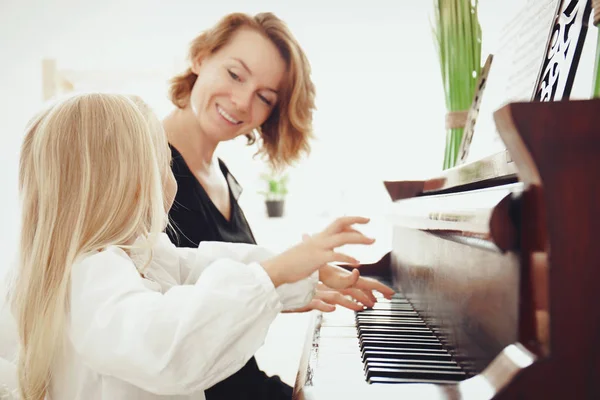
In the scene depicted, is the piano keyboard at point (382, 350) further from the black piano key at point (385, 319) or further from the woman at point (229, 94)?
the woman at point (229, 94)

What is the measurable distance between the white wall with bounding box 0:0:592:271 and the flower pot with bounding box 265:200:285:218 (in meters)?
0.52

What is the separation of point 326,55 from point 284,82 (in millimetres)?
1949

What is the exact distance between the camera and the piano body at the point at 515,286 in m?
0.48

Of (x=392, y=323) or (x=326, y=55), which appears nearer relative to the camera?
(x=392, y=323)

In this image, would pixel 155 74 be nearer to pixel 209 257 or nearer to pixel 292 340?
pixel 292 340

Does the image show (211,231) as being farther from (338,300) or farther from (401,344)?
(401,344)

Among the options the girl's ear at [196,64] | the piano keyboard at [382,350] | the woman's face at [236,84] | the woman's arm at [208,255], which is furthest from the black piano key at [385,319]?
the girl's ear at [196,64]

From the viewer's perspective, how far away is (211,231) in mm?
1558

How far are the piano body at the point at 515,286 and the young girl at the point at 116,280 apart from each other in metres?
0.14

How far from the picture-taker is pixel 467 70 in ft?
4.79

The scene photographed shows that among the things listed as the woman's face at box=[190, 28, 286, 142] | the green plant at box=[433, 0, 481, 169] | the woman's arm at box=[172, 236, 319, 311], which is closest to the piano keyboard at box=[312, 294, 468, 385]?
the woman's arm at box=[172, 236, 319, 311]

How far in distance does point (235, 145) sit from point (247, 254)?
2.82 metres

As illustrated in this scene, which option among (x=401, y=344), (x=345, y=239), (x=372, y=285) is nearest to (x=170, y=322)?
(x=345, y=239)

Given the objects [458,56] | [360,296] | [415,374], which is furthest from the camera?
[458,56]
